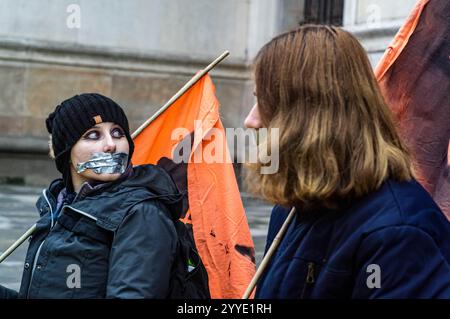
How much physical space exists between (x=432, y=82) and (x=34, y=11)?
8.76 m

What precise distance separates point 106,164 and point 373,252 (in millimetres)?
1202

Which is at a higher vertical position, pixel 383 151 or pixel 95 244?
pixel 383 151

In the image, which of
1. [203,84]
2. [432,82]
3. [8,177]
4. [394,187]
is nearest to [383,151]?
[394,187]

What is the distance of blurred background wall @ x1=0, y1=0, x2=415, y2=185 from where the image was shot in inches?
425

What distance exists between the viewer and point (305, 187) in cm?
183

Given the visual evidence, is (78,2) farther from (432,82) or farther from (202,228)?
(432,82)

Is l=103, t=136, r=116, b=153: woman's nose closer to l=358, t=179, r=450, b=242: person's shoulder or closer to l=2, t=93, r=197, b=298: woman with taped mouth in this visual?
l=2, t=93, r=197, b=298: woman with taped mouth

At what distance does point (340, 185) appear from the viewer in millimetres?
1809

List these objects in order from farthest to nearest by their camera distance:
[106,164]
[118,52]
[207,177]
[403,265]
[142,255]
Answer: [118,52], [207,177], [106,164], [142,255], [403,265]

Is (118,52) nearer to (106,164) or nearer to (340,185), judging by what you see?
(106,164)

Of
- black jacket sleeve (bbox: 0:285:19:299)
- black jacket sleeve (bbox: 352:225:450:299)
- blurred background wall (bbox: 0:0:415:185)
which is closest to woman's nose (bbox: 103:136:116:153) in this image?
black jacket sleeve (bbox: 0:285:19:299)

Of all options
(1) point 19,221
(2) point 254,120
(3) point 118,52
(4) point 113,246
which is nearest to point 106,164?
(4) point 113,246

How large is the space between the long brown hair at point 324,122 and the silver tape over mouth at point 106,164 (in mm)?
833
